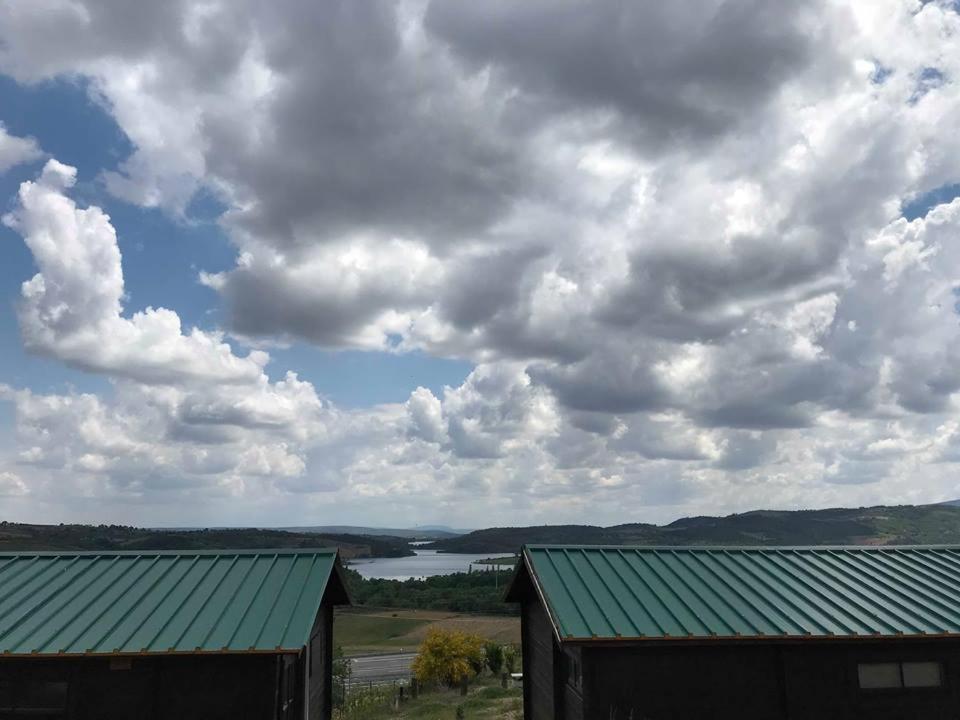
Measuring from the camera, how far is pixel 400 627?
94.6 m

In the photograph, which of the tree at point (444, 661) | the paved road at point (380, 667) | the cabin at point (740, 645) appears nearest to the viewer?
the cabin at point (740, 645)

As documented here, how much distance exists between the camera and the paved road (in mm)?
56031

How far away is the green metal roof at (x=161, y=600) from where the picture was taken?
15656 mm

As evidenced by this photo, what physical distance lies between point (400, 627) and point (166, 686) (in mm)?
83195

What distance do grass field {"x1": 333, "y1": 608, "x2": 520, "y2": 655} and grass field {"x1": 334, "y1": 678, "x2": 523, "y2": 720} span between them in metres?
28.7

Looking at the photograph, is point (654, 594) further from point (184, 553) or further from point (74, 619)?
point (74, 619)

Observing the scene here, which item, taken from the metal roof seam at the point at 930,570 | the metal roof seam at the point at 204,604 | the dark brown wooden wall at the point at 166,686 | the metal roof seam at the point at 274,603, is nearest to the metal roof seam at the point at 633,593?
the metal roof seam at the point at 274,603

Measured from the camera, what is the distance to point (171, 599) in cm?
1725

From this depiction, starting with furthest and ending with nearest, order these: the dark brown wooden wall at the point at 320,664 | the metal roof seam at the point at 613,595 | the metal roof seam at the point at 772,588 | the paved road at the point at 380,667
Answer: the paved road at the point at 380,667 < the dark brown wooden wall at the point at 320,664 < the metal roof seam at the point at 772,588 < the metal roof seam at the point at 613,595

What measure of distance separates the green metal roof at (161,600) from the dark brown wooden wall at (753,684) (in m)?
6.97

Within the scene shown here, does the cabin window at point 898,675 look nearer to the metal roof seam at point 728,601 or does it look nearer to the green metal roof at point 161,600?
the metal roof seam at point 728,601

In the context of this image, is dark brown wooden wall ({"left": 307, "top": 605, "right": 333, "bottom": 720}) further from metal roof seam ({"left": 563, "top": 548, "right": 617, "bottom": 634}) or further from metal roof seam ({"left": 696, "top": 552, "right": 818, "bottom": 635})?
metal roof seam ({"left": 696, "top": 552, "right": 818, "bottom": 635})

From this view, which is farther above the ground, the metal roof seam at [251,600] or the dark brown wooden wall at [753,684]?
the metal roof seam at [251,600]

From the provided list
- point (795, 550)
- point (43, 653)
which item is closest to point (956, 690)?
point (795, 550)
